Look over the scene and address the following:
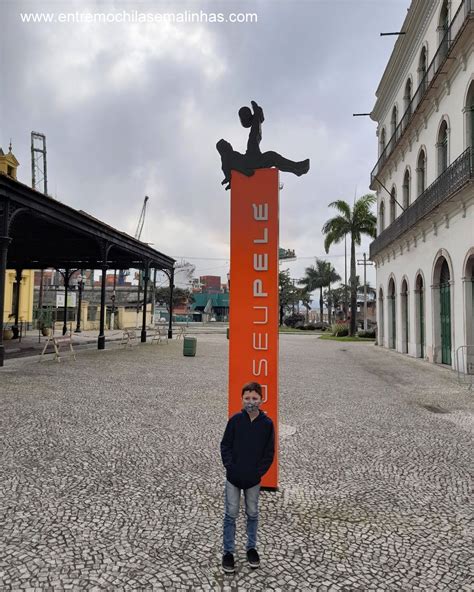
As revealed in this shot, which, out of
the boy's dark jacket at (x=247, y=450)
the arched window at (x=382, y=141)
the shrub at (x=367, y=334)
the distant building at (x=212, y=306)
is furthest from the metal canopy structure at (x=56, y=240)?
the distant building at (x=212, y=306)

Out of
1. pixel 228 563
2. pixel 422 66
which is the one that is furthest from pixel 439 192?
pixel 228 563

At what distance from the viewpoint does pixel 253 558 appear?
2658mm

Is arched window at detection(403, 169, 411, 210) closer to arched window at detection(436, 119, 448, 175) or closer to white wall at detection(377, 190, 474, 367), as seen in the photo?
white wall at detection(377, 190, 474, 367)

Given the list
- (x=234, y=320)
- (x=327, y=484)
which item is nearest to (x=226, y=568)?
(x=327, y=484)

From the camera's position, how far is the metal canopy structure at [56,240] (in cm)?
1138

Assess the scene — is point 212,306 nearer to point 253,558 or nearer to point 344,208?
point 344,208

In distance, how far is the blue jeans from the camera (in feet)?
8.64

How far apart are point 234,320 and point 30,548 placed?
229cm

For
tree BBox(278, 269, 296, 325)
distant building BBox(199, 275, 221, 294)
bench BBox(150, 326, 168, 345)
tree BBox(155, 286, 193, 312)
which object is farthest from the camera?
distant building BBox(199, 275, 221, 294)

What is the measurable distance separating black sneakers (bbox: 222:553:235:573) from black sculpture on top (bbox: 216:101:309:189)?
3100mm

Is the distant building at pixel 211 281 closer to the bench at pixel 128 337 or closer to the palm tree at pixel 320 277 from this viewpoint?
the palm tree at pixel 320 277

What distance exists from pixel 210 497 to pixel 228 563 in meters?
1.11

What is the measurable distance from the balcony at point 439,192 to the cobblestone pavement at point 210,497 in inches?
263

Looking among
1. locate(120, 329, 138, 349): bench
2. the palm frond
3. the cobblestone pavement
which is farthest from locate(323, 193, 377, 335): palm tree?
the cobblestone pavement
